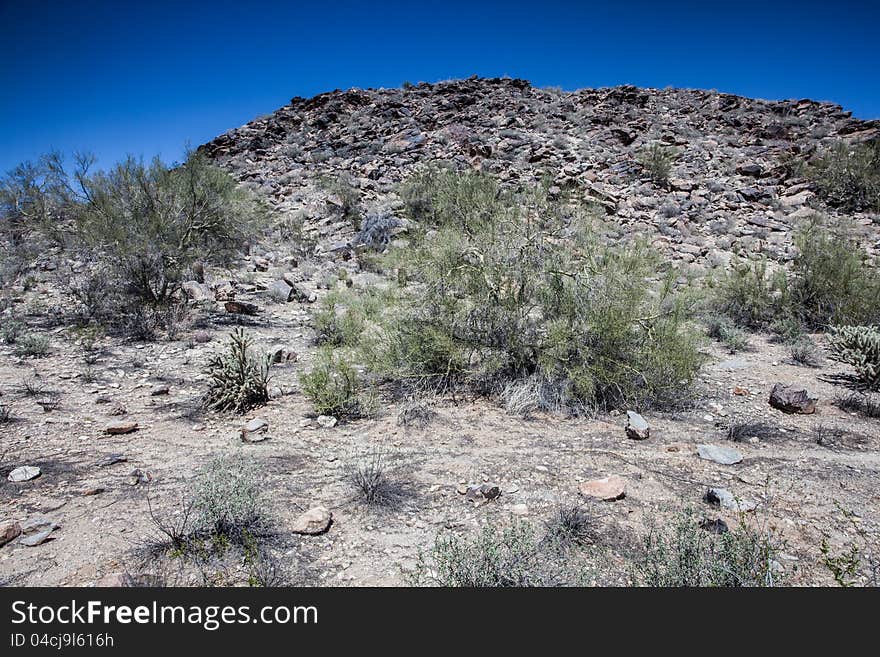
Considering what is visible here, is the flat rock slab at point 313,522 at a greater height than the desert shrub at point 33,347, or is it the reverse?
the desert shrub at point 33,347

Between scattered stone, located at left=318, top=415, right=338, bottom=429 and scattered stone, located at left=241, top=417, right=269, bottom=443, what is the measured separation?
0.57m

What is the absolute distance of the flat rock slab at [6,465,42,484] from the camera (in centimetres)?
359

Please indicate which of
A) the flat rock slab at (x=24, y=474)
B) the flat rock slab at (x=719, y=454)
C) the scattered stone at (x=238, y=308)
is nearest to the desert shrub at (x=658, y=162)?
the scattered stone at (x=238, y=308)

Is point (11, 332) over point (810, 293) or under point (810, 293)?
under

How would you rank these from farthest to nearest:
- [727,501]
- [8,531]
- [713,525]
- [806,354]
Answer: [806,354]
[727,501]
[713,525]
[8,531]

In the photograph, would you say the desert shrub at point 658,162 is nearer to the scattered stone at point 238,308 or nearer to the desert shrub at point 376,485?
the scattered stone at point 238,308

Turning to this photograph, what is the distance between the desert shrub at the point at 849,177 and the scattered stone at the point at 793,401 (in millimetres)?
15612

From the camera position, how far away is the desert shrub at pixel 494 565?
2389mm

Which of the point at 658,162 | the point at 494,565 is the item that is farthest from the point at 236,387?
the point at 658,162

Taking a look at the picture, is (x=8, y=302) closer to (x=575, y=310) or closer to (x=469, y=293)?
(x=469, y=293)

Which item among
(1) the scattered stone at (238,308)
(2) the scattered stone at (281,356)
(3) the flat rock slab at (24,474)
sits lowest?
(3) the flat rock slab at (24,474)

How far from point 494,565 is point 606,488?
4.85 feet

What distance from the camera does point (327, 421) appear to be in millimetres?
5070

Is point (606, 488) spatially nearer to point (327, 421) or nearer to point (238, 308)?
point (327, 421)
